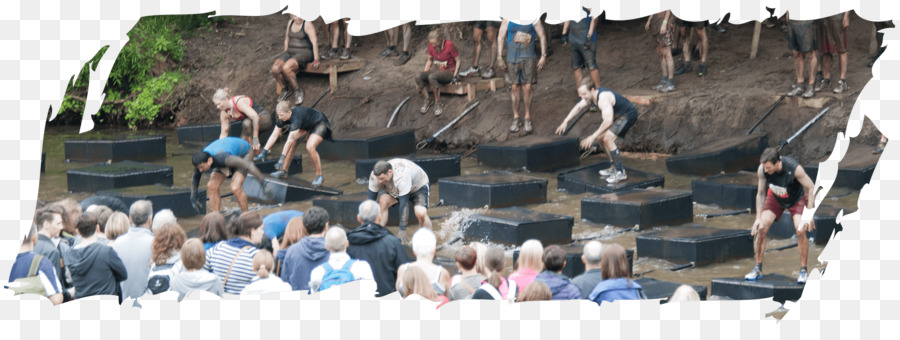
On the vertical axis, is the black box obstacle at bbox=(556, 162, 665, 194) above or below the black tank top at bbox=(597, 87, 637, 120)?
below

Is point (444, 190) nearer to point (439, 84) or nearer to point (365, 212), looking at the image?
point (439, 84)

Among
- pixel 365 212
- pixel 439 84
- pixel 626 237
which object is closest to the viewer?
pixel 365 212

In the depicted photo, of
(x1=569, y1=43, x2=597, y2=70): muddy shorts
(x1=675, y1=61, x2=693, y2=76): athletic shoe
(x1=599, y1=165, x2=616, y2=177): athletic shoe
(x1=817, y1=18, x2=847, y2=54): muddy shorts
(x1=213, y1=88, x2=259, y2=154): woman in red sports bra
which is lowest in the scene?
(x1=599, y1=165, x2=616, y2=177): athletic shoe

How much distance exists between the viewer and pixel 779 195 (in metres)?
9.04

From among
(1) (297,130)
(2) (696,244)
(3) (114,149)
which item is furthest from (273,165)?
(2) (696,244)

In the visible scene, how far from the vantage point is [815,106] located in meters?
14.0

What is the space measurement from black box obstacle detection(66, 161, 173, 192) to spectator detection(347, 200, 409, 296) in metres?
6.32

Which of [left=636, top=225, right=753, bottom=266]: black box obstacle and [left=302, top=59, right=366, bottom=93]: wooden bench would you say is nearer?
[left=636, top=225, right=753, bottom=266]: black box obstacle

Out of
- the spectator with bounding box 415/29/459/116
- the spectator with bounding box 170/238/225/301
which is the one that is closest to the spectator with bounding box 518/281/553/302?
the spectator with bounding box 170/238/225/301

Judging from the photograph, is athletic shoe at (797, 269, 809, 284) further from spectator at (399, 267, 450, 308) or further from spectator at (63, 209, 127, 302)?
spectator at (63, 209, 127, 302)

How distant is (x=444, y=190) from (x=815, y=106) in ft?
16.3

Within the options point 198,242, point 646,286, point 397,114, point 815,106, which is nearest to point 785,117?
point 815,106

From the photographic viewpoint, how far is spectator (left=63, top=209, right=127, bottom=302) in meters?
6.63

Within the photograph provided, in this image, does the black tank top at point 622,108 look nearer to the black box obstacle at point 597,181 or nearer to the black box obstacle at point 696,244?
the black box obstacle at point 597,181
